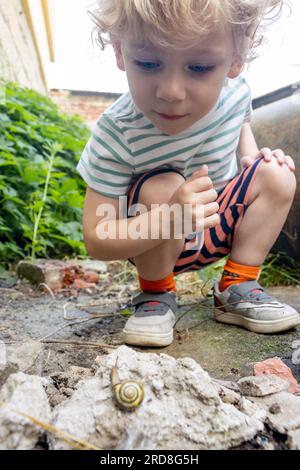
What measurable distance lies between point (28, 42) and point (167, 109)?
4.93m

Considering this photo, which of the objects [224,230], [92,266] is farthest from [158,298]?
[92,266]

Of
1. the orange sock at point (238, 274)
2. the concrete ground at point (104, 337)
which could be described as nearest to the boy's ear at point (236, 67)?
the orange sock at point (238, 274)

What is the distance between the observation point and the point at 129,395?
24.1 inches

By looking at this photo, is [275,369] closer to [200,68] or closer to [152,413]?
[152,413]

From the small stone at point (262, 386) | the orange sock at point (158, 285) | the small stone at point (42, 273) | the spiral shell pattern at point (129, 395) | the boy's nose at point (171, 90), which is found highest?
the boy's nose at point (171, 90)

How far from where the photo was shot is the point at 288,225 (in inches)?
85.0

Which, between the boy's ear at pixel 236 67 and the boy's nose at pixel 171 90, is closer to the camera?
the boy's nose at pixel 171 90

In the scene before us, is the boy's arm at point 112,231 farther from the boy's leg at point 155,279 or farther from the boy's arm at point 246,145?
the boy's arm at point 246,145

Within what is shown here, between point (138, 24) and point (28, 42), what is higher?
point (28, 42)

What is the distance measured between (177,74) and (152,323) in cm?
69

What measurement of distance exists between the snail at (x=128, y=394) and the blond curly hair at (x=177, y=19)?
2.39 feet

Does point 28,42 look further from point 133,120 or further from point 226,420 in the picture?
point 226,420

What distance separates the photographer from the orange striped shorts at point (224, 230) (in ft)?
4.82

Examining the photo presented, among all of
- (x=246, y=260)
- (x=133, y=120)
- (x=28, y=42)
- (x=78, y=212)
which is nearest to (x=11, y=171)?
(x=78, y=212)
